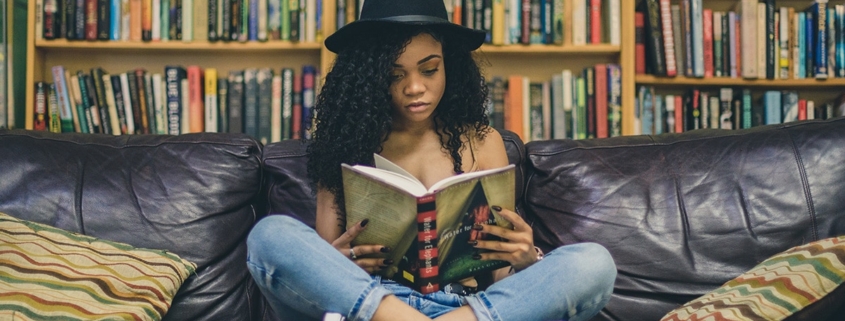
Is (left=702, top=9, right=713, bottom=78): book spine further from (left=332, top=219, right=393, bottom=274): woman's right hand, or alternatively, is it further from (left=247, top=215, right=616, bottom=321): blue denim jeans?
(left=332, top=219, right=393, bottom=274): woman's right hand

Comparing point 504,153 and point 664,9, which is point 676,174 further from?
point 664,9

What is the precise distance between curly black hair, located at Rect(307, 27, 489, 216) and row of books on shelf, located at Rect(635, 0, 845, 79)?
3.26 feet

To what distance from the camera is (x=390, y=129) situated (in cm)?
146

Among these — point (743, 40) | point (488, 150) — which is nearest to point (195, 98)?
point (488, 150)

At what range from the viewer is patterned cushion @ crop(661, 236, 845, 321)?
103 centimetres

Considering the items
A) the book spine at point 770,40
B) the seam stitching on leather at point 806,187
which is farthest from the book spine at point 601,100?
the seam stitching on leather at point 806,187

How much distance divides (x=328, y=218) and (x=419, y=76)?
34cm

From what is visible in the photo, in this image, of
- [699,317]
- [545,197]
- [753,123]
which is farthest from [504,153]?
[753,123]

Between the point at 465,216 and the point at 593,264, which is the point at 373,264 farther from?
the point at 593,264

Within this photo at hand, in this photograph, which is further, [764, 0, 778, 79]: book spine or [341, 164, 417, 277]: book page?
[764, 0, 778, 79]: book spine

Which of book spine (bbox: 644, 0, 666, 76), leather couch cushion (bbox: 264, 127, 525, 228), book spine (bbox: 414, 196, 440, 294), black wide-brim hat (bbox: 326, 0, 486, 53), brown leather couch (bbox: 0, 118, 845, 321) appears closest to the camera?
book spine (bbox: 414, 196, 440, 294)

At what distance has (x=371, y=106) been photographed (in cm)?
139

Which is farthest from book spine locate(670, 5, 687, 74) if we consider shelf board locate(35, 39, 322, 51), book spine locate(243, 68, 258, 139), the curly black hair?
book spine locate(243, 68, 258, 139)

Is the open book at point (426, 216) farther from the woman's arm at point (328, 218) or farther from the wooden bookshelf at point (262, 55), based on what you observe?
the wooden bookshelf at point (262, 55)
